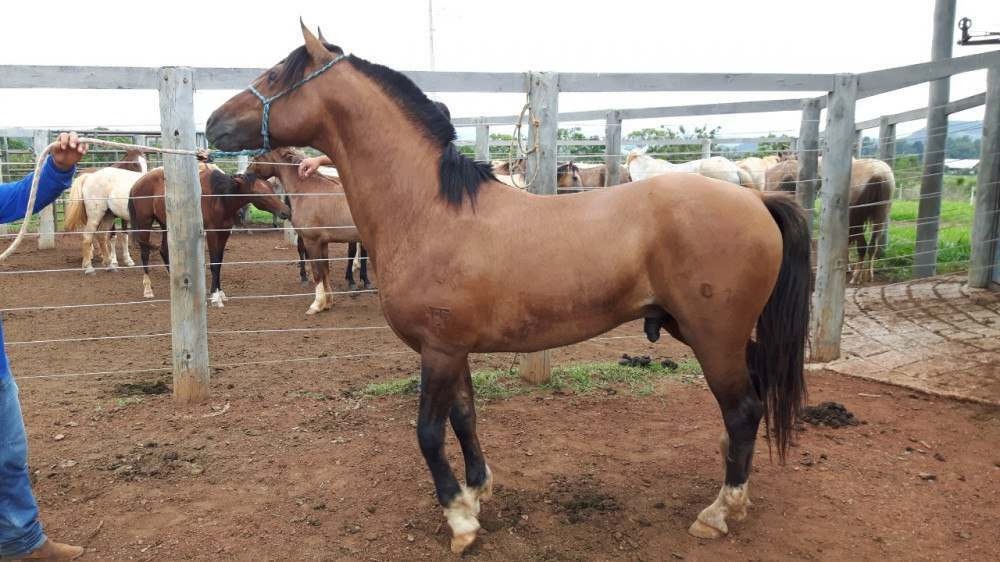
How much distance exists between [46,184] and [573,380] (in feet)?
12.3

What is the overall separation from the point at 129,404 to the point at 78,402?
402 mm

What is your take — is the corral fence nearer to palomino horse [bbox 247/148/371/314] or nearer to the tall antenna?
palomino horse [bbox 247/148/371/314]

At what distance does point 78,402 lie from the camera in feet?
15.3

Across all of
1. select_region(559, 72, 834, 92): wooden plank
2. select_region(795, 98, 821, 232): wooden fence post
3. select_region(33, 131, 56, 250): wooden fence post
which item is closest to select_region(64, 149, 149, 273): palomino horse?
select_region(33, 131, 56, 250): wooden fence post

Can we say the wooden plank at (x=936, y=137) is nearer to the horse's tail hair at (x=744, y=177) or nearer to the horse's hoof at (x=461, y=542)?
the horse's tail hair at (x=744, y=177)


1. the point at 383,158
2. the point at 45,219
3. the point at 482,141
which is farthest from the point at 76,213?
the point at 383,158

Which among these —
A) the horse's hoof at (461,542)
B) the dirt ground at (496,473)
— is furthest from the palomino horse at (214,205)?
the horse's hoof at (461,542)

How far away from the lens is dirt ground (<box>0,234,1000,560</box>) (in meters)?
2.97

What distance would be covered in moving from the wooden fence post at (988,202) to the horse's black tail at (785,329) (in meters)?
5.46

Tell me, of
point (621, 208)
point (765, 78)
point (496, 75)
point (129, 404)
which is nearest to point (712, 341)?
point (621, 208)

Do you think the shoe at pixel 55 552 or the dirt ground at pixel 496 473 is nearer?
the shoe at pixel 55 552

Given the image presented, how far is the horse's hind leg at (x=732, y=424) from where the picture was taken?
115 inches

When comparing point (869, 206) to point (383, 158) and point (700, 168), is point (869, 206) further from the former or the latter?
point (383, 158)

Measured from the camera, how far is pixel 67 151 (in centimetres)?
252
